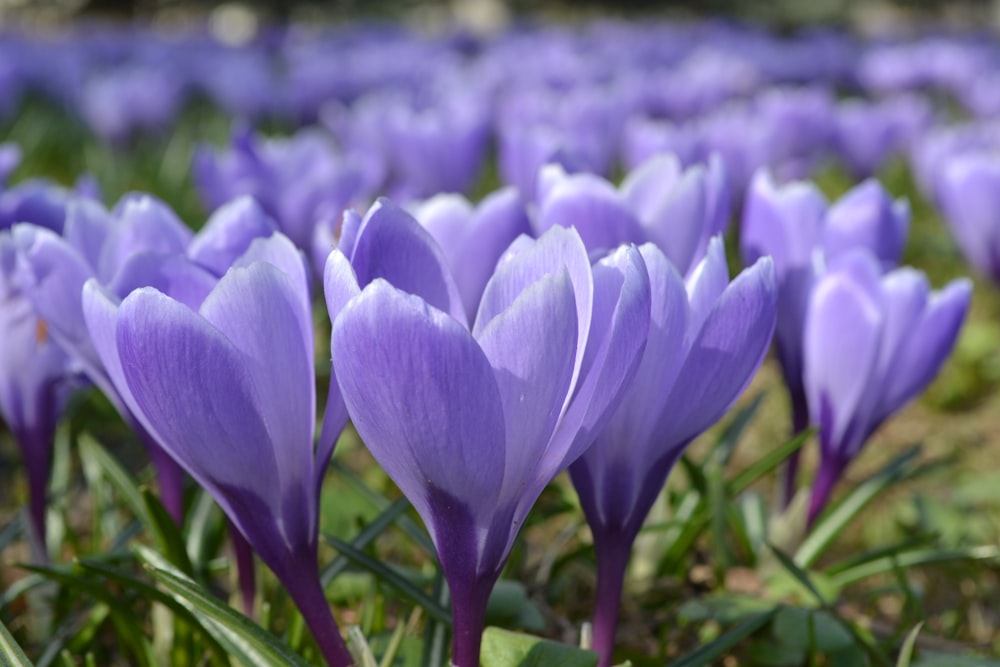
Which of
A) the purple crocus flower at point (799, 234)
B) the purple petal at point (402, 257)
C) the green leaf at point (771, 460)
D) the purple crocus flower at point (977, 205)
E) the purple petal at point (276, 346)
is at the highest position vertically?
the purple crocus flower at point (977, 205)

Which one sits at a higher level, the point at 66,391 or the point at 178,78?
the point at 178,78

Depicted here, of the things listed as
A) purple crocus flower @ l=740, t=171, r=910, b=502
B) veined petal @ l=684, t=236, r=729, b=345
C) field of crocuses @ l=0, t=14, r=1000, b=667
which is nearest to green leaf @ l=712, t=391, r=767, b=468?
field of crocuses @ l=0, t=14, r=1000, b=667

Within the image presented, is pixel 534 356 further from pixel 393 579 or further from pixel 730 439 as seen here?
pixel 730 439

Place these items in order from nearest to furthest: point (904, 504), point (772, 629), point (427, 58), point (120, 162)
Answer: point (772, 629)
point (904, 504)
point (120, 162)
point (427, 58)

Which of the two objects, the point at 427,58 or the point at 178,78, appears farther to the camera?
the point at 427,58

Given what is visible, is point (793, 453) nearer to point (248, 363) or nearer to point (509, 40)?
point (248, 363)

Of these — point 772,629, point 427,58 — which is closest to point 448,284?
point 772,629

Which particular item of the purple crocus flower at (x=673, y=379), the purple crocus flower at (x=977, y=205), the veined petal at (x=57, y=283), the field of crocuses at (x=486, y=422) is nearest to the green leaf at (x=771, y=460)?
the field of crocuses at (x=486, y=422)

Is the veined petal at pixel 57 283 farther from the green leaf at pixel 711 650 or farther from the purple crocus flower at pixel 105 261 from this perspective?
the green leaf at pixel 711 650
